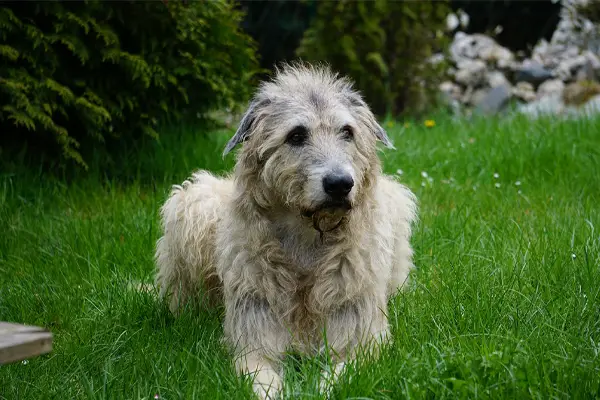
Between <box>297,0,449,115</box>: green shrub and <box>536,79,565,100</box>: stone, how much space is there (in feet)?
5.10

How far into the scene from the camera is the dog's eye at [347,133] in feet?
12.1

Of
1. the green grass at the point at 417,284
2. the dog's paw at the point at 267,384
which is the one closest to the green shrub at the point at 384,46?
the green grass at the point at 417,284

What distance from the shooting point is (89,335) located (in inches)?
158

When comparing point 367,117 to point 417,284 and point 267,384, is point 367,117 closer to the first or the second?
point 417,284

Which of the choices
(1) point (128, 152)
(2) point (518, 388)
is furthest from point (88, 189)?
(2) point (518, 388)

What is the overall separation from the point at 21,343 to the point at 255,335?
145 cm

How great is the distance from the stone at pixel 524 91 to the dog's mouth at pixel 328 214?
8338mm

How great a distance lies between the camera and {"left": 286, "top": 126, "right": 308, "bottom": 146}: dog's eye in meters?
3.63

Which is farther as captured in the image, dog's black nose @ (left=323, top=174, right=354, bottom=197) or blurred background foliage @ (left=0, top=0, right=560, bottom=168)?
blurred background foliage @ (left=0, top=0, right=560, bottom=168)

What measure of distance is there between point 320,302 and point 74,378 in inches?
44.7

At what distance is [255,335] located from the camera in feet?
12.1

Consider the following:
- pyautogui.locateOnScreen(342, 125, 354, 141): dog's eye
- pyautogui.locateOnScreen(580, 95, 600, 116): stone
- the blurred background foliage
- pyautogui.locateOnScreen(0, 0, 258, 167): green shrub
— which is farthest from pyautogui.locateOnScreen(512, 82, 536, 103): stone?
pyautogui.locateOnScreen(342, 125, 354, 141): dog's eye

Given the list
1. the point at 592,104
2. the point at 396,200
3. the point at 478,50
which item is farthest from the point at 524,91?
the point at 396,200

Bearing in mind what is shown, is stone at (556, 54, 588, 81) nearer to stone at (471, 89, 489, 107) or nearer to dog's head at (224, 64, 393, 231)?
stone at (471, 89, 489, 107)
